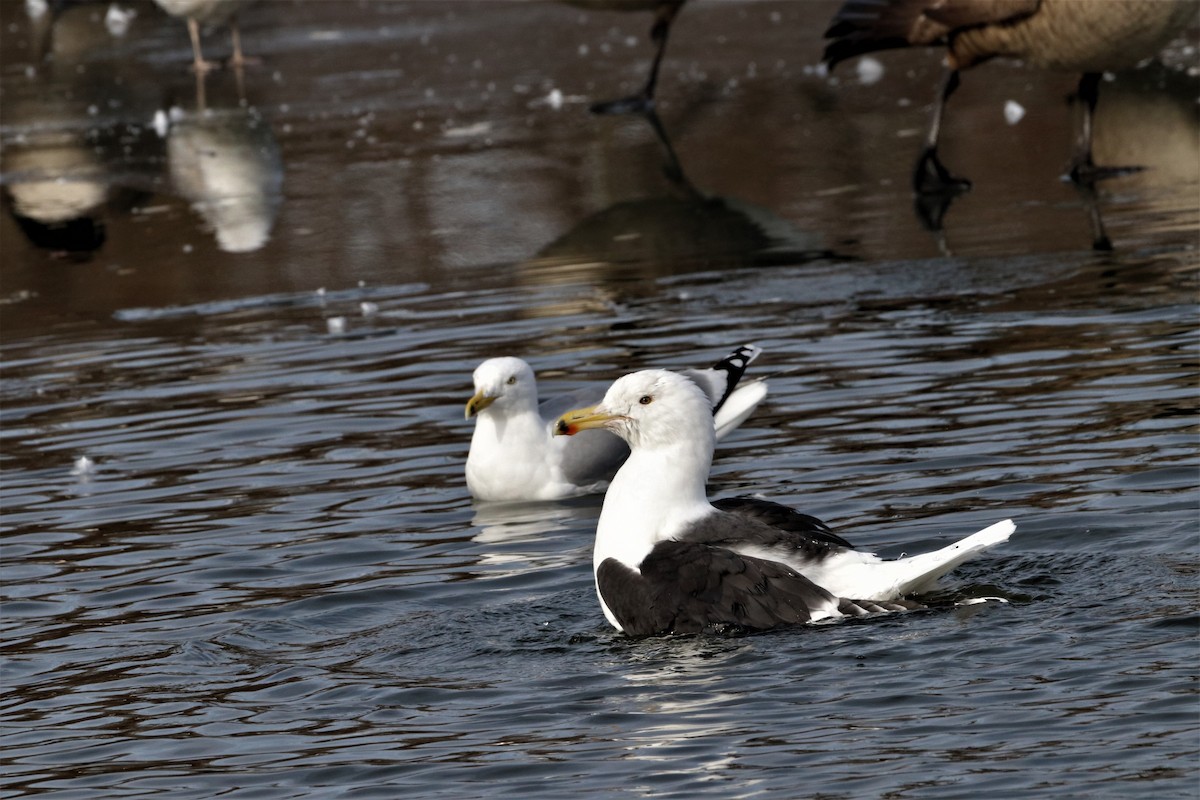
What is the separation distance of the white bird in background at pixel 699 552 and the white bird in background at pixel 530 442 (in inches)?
76.4

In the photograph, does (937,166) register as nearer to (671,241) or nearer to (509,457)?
(671,241)

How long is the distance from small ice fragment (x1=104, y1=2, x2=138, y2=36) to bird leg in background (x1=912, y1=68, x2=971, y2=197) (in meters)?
20.1

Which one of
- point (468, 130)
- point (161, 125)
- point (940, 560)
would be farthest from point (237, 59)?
point (940, 560)

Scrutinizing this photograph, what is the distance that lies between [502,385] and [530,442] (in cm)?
32

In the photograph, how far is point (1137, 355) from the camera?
10555 millimetres

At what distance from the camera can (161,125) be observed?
74.7 feet

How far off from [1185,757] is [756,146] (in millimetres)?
14032

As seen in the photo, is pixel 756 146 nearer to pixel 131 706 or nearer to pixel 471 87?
pixel 471 87

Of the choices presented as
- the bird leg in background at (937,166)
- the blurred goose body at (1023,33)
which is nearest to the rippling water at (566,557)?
the blurred goose body at (1023,33)

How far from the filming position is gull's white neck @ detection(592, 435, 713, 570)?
7.38 meters

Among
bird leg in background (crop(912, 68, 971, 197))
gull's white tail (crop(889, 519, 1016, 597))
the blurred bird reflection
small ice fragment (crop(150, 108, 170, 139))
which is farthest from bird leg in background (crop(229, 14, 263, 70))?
gull's white tail (crop(889, 519, 1016, 597))

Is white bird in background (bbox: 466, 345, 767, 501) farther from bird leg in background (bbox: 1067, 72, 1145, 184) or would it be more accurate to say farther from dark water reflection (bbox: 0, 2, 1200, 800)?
bird leg in background (bbox: 1067, 72, 1145, 184)

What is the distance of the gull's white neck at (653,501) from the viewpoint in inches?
290

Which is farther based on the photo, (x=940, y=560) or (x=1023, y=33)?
(x=1023, y=33)
